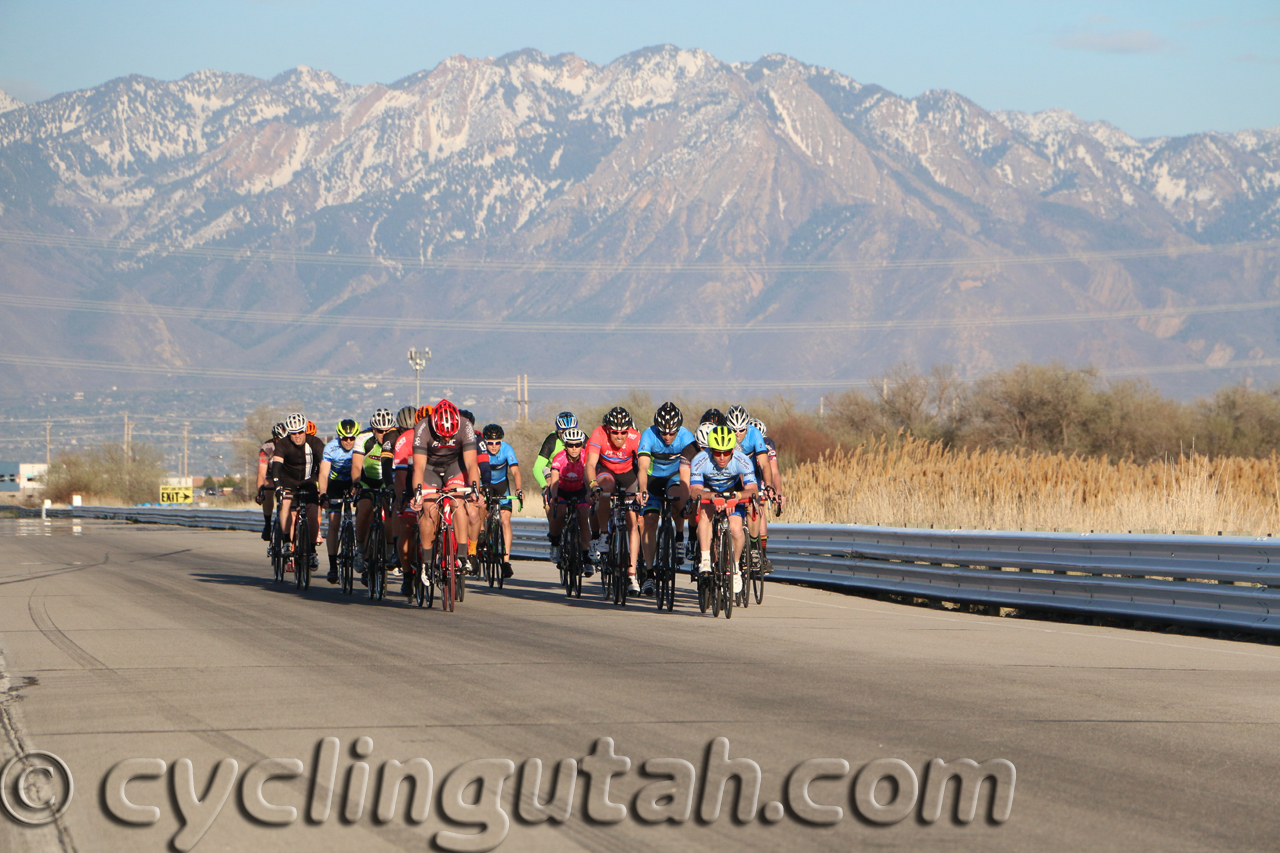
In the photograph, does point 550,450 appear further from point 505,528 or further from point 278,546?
point 278,546

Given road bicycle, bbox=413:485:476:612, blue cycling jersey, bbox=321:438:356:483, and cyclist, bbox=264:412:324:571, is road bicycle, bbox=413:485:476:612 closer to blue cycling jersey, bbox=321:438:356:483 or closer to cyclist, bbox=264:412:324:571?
blue cycling jersey, bbox=321:438:356:483

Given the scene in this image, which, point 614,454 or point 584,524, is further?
point 584,524

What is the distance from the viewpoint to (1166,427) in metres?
53.4

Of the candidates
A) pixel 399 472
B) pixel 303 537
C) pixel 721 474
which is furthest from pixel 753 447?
pixel 303 537

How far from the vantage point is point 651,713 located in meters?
8.74

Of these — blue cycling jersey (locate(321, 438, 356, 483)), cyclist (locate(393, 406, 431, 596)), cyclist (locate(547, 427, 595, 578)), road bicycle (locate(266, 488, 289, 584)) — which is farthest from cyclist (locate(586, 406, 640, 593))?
road bicycle (locate(266, 488, 289, 584))

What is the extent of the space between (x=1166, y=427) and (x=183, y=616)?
146ft

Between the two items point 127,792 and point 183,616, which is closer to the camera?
point 127,792

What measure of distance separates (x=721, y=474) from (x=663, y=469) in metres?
1.13

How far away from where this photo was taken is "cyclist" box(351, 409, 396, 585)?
57.7 ft

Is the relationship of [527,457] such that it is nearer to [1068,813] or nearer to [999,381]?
[999,381]

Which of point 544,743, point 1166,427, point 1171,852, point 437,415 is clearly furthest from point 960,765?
point 1166,427

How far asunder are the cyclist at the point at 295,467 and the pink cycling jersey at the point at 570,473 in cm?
297

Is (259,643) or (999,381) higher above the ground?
(999,381)
